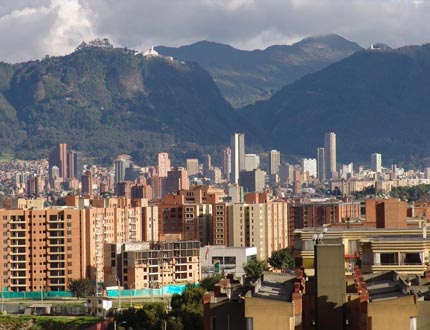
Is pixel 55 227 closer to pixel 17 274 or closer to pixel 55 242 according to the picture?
pixel 55 242

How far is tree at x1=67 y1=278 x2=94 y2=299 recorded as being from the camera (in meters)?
81.0

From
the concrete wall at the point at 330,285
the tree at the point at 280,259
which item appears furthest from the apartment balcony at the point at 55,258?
the concrete wall at the point at 330,285

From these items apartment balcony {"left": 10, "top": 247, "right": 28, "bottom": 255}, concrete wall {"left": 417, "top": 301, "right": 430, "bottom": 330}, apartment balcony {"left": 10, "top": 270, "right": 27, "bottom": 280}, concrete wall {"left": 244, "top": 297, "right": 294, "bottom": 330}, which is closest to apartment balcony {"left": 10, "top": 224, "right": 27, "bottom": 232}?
apartment balcony {"left": 10, "top": 247, "right": 28, "bottom": 255}

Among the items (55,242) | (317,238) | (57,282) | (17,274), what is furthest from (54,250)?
(317,238)

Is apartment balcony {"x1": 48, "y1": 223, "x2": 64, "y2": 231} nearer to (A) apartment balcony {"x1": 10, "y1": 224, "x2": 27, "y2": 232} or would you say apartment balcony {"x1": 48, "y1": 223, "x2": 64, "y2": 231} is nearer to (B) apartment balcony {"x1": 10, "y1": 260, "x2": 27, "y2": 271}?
(A) apartment balcony {"x1": 10, "y1": 224, "x2": 27, "y2": 232}

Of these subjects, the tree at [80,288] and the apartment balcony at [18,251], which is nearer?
the tree at [80,288]

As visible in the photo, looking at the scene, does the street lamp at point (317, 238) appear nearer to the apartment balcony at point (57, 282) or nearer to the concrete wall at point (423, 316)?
the concrete wall at point (423, 316)

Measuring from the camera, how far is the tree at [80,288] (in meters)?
81.0

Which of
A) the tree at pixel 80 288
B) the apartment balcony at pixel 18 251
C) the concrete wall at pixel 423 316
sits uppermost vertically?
the apartment balcony at pixel 18 251

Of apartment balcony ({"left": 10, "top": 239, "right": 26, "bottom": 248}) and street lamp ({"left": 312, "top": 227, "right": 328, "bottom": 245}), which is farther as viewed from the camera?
apartment balcony ({"left": 10, "top": 239, "right": 26, "bottom": 248})

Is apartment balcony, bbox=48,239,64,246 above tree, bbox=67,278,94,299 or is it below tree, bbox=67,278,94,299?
above

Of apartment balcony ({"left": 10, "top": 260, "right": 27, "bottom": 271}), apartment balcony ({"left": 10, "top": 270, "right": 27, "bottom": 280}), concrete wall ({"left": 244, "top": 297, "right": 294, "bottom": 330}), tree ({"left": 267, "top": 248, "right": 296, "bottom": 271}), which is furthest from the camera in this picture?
apartment balcony ({"left": 10, "top": 260, "right": 27, "bottom": 271})

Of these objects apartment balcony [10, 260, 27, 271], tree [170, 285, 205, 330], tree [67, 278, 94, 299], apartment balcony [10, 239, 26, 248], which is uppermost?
apartment balcony [10, 239, 26, 248]

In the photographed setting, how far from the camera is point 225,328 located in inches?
693
